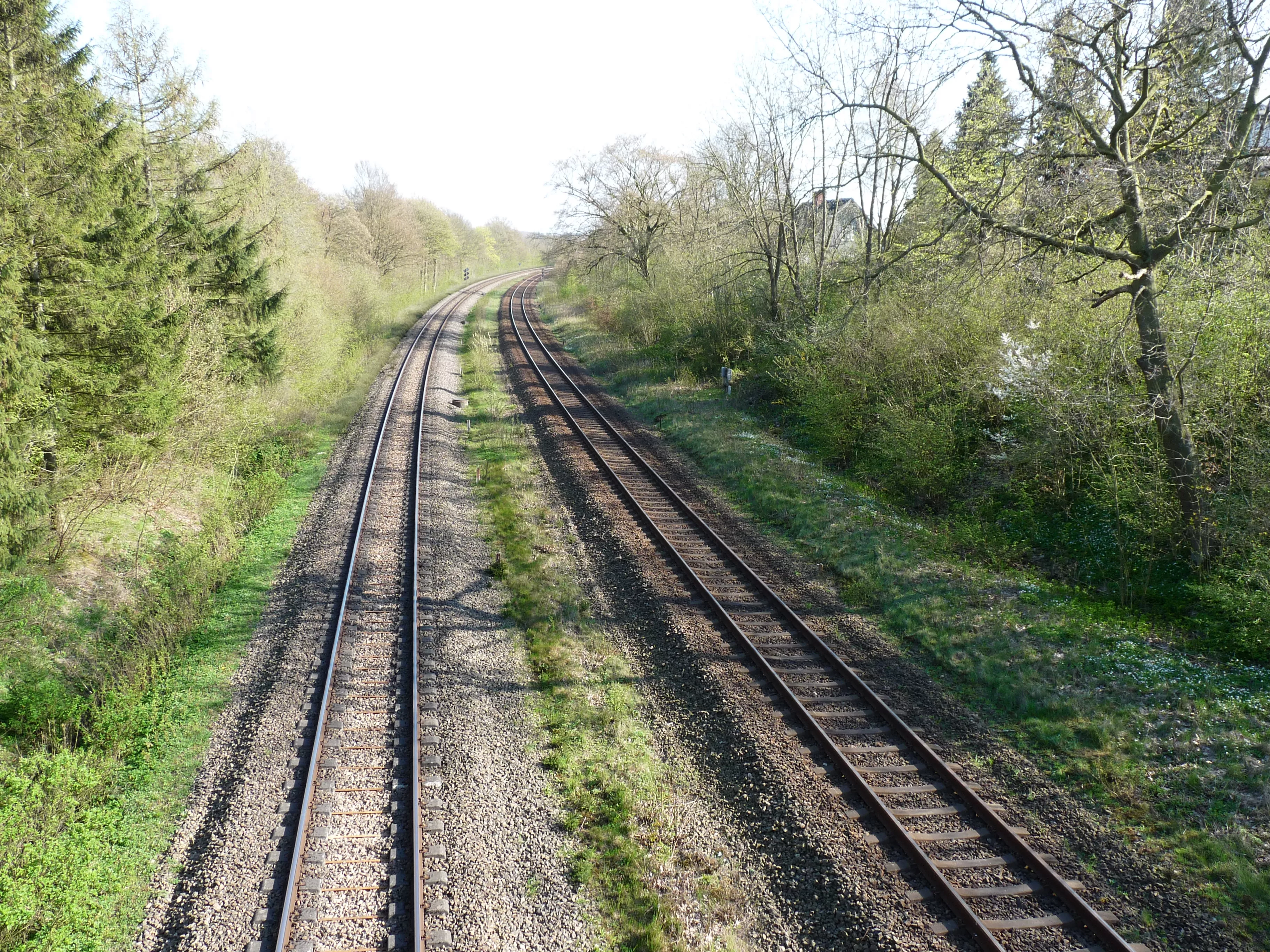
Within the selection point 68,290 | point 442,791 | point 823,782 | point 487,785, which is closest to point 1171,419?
point 823,782

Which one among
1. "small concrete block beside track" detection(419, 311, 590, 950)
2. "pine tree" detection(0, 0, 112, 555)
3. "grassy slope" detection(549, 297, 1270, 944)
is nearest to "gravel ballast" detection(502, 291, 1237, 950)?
"grassy slope" detection(549, 297, 1270, 944)

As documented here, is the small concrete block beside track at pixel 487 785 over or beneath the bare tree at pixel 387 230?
beneath

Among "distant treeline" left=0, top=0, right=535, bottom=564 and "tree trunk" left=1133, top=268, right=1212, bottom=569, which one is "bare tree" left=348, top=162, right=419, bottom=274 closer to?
"distant treeline" left=0, top=0, right=535, bottom=564

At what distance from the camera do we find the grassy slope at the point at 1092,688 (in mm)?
5824

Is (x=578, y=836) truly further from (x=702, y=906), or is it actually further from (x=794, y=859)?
(x=794, y=859)

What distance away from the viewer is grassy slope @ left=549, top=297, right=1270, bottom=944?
5.82 m

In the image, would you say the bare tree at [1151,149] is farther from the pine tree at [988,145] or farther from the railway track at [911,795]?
the railway track at [911,795]

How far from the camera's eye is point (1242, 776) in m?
6.27

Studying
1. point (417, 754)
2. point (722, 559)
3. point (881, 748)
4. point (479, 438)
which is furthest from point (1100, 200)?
point (479, 438)

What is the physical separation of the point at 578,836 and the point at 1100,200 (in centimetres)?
1112

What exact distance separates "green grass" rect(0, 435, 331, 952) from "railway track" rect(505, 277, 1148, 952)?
619cm

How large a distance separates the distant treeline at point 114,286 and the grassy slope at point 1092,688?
11371 millimetres

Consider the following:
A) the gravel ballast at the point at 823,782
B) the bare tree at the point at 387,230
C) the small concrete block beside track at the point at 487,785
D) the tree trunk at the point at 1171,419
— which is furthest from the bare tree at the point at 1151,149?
the bare tree at the point at 387,230

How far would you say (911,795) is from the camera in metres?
6.41
